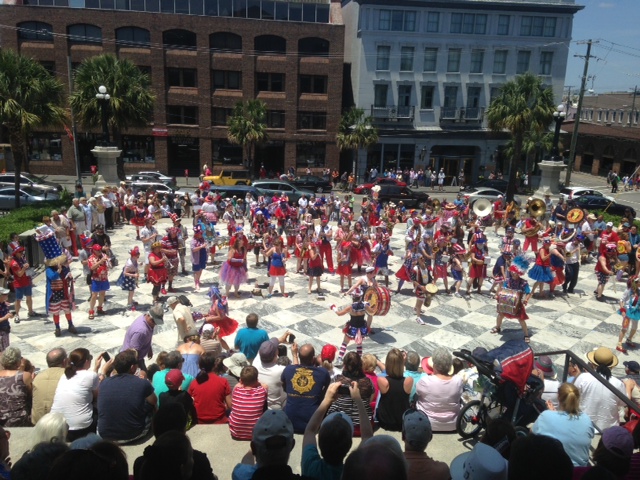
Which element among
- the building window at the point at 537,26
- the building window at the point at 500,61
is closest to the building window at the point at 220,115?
the building window at the point at 500,61

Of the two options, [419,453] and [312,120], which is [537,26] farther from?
[419,453]

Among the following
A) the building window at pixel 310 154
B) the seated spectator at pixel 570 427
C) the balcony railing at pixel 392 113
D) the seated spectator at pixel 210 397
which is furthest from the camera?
the building window at pixel 310 154

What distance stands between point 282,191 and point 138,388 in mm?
22502

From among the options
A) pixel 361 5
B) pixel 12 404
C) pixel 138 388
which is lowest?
pixel 12 404

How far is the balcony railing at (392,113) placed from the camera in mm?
39562

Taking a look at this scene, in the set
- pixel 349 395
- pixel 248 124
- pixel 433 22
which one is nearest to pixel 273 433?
pixel 349 395

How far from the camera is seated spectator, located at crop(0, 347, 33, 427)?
6.02 metres

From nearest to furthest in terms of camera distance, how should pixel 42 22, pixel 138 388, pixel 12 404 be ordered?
pixel 138 388 → pixel 12 404 → pixel 42 22

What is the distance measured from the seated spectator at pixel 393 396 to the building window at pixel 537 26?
40256mm

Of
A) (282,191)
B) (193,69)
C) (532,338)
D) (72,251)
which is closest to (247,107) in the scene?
(193,69)

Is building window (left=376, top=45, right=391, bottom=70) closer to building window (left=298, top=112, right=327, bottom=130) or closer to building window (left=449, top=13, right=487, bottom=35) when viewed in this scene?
building window (left=449, top=13, right=487, bottom=35)

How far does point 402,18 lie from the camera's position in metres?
38.6

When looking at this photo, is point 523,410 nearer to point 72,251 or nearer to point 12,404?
point 12,404

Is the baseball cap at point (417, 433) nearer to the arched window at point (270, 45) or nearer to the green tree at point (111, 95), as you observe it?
the green tree at point (111, 95)
